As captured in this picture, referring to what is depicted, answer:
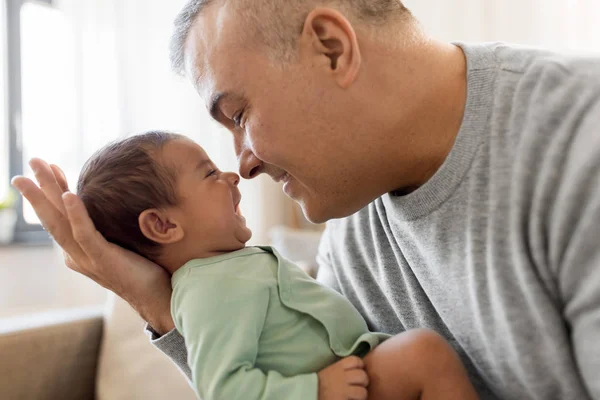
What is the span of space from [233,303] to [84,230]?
316 mm

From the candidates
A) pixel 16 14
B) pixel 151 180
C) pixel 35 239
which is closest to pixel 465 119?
pixel 151 180

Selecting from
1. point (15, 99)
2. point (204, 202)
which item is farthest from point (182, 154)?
point (15, 99)

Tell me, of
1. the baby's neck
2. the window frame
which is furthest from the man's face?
the window frame

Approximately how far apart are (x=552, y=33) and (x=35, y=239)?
9.04 ft

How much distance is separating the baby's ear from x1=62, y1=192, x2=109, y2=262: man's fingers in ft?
0.27

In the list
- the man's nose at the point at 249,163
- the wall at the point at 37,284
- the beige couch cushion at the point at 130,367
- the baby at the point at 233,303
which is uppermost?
the man's nose at the point at 249,163

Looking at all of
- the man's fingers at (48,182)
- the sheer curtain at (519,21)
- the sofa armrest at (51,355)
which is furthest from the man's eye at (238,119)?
the sheer curtain at (519,21)

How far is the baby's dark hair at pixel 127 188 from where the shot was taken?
107 cm

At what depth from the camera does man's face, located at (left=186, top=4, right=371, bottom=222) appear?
1.00 meters

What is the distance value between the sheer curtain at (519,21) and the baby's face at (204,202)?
2.17 m

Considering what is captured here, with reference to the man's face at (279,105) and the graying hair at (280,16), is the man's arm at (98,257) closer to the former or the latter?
the man's face at (279,105)

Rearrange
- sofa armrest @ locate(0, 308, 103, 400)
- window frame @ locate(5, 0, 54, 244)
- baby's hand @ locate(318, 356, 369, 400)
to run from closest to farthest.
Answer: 1. baby's hand @ locate(318, 356, 369, 400)
2. sofa armrest @ locate(0, 308, 103, 400)
3. window frame @ locate(5, 0, 54, 244)

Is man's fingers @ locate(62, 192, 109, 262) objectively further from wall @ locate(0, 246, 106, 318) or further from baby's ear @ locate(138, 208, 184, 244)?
wall @ locate(0, 246, 106, 318)

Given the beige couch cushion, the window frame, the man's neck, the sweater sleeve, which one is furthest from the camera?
the window frame
